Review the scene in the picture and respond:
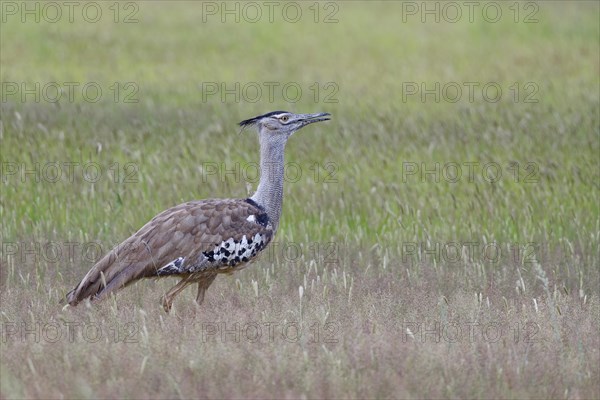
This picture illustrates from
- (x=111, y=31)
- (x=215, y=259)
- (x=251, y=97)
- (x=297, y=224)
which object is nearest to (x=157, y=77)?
(x=251, y=97)

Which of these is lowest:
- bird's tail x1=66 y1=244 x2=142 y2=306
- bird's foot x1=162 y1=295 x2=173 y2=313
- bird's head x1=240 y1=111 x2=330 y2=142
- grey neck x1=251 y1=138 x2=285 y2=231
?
bird's foot x1=162 y1=295 x2=173 y2=313

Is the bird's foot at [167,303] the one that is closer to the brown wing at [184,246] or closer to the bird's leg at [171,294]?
the bird's leg at [171,294]

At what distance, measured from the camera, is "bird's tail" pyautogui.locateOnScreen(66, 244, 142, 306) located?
6.52 metres

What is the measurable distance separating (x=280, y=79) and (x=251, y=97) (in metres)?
1.10

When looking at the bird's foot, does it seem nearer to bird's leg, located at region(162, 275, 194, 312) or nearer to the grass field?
bird's leg, located at region(162, 275, 194, 312)

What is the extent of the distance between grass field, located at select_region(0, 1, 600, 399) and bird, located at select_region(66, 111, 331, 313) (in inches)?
6.3

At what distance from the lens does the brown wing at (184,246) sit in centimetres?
659

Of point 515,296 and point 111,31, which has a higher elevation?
point 111,31

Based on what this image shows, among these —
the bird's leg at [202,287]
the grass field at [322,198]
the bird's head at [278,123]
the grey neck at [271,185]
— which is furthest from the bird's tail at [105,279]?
the bird's head at [278,123]

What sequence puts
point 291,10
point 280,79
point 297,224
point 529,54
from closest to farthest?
point 297,224 < point 280,79 < point 529,54 < point 291,10

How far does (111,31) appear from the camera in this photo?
18391 millimetres

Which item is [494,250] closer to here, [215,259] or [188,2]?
[215,259]

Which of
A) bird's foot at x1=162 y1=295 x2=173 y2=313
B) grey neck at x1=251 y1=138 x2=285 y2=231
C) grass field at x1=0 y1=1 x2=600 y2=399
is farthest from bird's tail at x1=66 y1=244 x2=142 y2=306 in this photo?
grey neck at x1=251 y1=138 x2=285 y2=231

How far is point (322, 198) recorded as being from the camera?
9.55 meters
